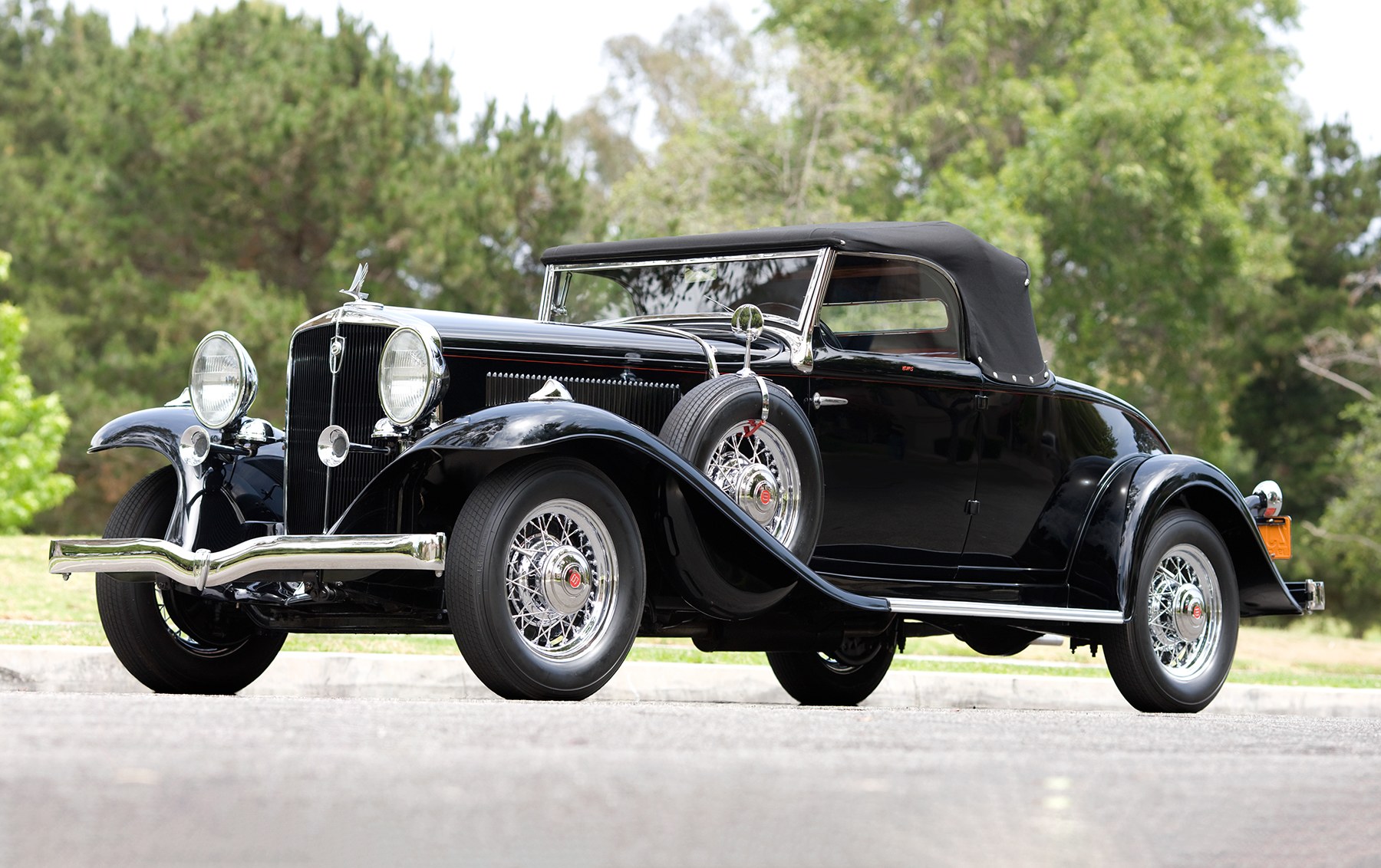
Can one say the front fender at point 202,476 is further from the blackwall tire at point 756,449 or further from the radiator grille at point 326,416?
the blackwall tire at point 756,449

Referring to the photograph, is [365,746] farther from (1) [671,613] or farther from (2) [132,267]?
(2) [132,267]

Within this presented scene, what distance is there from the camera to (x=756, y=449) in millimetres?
6348

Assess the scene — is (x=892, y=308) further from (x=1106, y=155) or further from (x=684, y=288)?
(x=1106, y=155)

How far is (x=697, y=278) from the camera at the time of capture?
7.64 metres

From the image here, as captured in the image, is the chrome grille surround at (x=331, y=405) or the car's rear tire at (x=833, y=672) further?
the car's rear tire at (x=833, y=672)

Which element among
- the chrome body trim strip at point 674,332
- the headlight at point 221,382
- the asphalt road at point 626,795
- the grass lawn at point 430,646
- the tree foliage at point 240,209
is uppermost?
the tree foliage at point 240,209

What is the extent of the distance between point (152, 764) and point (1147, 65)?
3126cm

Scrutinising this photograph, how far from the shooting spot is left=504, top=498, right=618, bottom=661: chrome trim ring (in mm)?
5453

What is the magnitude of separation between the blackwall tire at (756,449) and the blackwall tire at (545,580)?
55 centimetres

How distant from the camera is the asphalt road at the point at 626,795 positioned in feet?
9.16

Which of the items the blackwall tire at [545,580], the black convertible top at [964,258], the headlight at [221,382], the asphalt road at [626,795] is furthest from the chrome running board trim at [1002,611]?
the headlight at [221,382]

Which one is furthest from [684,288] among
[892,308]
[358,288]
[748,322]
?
[358,288]

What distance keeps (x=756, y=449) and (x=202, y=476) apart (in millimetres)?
2235

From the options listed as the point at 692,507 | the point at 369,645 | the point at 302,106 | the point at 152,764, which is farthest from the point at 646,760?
the point at 302,106
